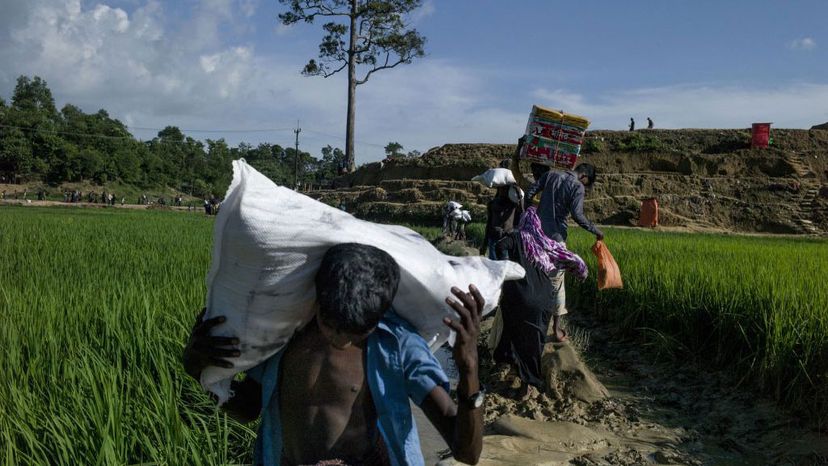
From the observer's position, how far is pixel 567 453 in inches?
135

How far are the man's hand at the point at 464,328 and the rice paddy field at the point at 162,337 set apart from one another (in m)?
1.23

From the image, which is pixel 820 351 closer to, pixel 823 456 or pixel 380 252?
pixel 823 456

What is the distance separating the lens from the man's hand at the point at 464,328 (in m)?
1.26

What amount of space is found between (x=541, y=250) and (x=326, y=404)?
10.4ft

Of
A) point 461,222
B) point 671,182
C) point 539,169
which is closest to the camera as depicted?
point 539,169

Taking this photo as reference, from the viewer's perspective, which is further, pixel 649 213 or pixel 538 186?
pixel 649 213

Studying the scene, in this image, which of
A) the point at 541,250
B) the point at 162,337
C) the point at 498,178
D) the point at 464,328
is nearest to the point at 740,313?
the point at 541,250

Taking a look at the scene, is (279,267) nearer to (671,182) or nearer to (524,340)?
(524,340)

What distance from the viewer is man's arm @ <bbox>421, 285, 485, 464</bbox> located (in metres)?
1.25

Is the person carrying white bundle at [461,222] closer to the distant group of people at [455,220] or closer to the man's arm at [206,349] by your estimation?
the distant group of people at [455,220]

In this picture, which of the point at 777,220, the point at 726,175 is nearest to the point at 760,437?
the point at 777,220

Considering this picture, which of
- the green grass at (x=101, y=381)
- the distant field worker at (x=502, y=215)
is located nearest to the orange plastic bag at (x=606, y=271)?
the distant field worker at (x=502, y=215)

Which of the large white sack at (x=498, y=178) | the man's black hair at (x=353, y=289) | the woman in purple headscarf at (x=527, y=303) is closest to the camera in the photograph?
the man's black hair at (x=353, y=289)

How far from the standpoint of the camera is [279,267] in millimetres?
1208
